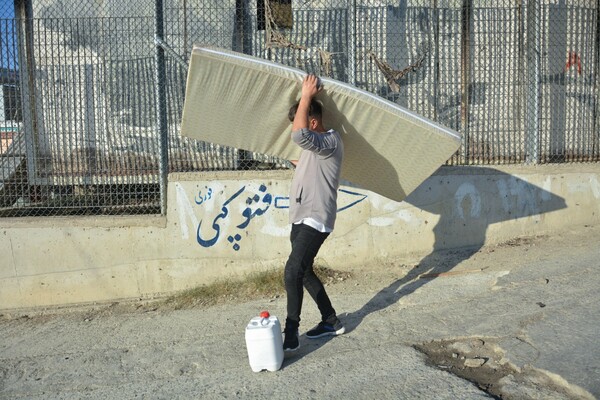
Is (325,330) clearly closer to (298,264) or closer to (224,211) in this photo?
(298,264)

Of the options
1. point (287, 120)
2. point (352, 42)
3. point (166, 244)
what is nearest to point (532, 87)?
point (352, 42)

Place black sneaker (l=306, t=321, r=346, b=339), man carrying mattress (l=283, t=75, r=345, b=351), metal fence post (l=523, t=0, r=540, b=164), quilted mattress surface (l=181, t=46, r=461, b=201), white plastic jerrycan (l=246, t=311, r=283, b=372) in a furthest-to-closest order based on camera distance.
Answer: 1. metal fence post (l=523, t=0, r=540, b=164)
2. black sneaker (l=306, t=321, r=346, b=339)
3. man carrying mattress (l=283, t=75, r=345, b=351)
4. quilted mattress surface (l=181, t=46, r=461, b=201)
5. white plastic jerrycan (l=246, t=311, r=283, b=372)

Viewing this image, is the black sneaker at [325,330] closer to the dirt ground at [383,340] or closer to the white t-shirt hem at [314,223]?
the dirt ground at [383,340]

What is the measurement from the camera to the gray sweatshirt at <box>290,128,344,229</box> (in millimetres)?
4047

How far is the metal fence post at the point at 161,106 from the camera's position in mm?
5918

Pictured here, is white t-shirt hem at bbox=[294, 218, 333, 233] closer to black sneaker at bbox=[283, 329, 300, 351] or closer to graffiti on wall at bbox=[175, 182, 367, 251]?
black sneaker at bbox=[283, 329, 300, 351]

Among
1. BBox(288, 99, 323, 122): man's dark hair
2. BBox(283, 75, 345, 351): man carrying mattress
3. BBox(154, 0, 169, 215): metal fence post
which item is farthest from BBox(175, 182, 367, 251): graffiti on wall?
BBox(288, 99, 323, 122): man's dark hair

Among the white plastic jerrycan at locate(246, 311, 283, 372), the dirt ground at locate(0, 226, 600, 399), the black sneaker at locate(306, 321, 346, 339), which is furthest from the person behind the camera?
the black sneaker at locate(306, 321, 346, 339)

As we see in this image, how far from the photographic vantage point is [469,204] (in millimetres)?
6203

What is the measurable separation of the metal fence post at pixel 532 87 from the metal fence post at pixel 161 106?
3.93m

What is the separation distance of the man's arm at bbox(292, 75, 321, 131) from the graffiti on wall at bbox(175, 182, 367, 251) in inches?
83.9

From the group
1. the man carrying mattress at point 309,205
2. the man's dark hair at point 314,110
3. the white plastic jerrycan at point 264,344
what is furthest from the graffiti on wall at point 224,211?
the white plastic jerrycan at point 264,344

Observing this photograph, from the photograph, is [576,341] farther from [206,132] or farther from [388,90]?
[388,90]

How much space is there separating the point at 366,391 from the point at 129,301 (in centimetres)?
322
